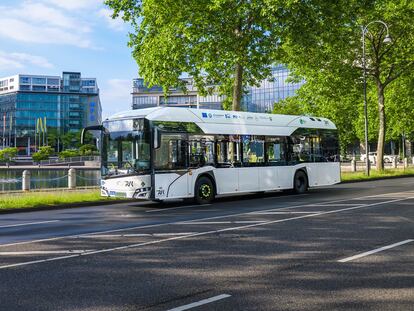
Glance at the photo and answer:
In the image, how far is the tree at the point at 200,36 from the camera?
2202cm

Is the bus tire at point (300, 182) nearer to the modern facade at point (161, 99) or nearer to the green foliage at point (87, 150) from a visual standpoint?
the green foliage at point (87, 150)

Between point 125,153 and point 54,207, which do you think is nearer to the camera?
point 125,153

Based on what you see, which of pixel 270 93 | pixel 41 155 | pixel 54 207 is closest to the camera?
pixel 54 207

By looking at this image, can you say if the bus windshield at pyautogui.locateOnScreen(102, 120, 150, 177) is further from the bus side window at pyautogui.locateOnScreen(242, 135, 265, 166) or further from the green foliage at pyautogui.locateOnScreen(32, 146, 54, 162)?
the green foliage at pyautogui.locateOnScreen(32, 146, 54, 162)

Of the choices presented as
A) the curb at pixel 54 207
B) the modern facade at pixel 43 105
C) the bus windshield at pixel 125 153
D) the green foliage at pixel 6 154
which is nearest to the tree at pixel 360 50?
the bus windshield at pixel 125 153

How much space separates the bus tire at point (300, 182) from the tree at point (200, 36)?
610 centimetres

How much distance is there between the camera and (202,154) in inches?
622

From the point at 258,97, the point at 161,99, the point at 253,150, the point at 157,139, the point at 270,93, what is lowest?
the point at 253,150

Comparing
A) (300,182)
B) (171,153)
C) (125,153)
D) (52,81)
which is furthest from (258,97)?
(125,153)

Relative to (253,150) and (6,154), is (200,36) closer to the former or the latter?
(253,150)

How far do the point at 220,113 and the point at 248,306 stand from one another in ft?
41.2

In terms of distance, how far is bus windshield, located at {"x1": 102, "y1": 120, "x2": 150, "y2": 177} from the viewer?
1432cm

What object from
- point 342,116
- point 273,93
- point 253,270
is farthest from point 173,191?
point 273,93

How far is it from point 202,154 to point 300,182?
5780mm
